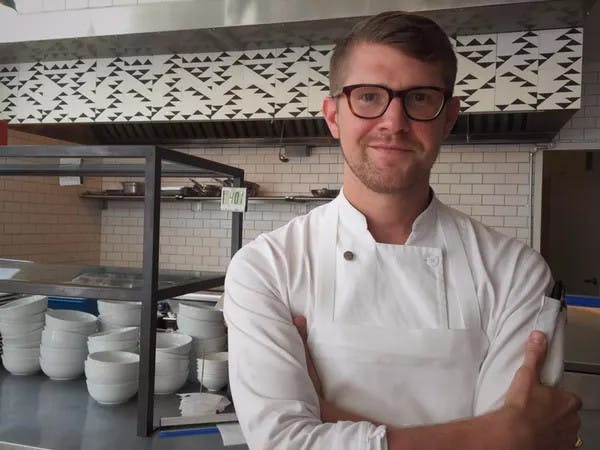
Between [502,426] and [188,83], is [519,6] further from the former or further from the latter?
[502,426]

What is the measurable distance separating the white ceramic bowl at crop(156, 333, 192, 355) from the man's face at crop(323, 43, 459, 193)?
0.97m

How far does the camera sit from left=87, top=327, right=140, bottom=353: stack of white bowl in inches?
71.8

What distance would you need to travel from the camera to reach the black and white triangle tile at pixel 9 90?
4848 millimetres

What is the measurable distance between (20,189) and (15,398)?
3551 mm

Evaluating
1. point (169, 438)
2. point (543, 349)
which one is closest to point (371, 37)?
point (543, 349)

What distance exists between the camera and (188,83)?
437 centimetres

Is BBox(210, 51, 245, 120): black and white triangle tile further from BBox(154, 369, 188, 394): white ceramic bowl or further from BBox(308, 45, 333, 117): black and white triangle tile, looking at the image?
BBox(154, 369, 188, 394): white ceramic bowl

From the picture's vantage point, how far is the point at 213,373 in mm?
1826

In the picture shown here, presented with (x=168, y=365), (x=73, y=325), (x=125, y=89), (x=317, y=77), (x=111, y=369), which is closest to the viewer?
(x=111, y=369)

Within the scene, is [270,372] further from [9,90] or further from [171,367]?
[9,90]

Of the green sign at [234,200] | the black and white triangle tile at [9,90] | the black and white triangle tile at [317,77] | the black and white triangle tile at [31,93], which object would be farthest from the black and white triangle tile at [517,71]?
the black and white triangle tile at [9,90]

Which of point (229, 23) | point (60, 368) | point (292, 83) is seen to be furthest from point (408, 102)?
point (292, 83)

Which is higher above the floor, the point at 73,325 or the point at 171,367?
the point at 73,325

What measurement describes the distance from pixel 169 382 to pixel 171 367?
0.06 meters
